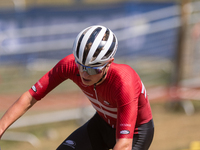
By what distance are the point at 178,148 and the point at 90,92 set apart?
3769 millimetres

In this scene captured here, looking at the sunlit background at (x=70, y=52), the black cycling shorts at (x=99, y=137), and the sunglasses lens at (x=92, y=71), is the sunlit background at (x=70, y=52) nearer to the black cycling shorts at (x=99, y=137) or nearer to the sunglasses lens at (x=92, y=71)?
the black cycling shorts at (x=99, y=137)

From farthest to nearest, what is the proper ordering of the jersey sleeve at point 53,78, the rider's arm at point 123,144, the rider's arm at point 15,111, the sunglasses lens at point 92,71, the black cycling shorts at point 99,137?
the black cycling shorts at point 99,137 → the jersey sleeve at point 53,78 → the rider's arm at point 15,111 → the sunglasses lens at point 92,71 → the rider's arm at point 123,144

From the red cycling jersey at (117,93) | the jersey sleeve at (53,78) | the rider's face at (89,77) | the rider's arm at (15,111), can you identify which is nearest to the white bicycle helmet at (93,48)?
the rider's face at (89,77)

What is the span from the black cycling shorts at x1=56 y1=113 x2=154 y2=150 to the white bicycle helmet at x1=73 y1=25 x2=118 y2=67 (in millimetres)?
1057

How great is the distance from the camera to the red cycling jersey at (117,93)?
9.25 ft

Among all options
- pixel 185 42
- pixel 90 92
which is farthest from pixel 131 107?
pixel 185 42

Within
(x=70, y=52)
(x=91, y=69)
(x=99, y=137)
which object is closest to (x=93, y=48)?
(x=91, y=69)

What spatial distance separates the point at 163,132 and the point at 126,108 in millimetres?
4895

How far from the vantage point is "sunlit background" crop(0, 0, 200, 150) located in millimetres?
7160

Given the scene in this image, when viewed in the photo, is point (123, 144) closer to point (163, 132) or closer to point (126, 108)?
point (126, 108)

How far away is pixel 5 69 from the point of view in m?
8.38

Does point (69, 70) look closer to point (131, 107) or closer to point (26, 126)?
point (131, 107)

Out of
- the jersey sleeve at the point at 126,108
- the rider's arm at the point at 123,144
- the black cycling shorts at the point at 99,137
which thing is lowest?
the black cycling shorts at the point at 99,137

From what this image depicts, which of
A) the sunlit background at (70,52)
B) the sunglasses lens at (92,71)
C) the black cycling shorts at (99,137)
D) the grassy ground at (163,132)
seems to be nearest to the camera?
the sunglasses lens at (92,71)
